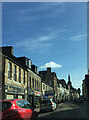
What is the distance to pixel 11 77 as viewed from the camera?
848 inches

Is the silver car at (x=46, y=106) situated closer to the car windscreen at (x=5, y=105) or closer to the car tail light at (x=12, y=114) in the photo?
the car windscreen at (x=5, y=105)

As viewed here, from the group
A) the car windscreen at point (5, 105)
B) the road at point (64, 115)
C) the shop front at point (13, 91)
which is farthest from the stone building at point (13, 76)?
the car windscreen at point (5, 105)

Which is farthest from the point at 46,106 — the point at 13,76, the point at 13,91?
the point at 13,76

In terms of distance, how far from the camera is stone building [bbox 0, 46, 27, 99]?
19.4 metres

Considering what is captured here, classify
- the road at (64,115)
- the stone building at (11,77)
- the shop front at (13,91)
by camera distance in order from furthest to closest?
the shop front at (13,91), the stone building at (11,77), the road at (64,115)

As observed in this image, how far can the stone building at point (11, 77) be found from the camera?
19.4 metres

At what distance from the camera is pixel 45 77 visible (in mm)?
61875

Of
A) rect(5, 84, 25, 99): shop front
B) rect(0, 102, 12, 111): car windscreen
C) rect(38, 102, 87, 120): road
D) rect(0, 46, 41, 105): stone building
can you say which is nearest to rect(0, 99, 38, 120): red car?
rect(0, 102, 12, 111): car windscreen

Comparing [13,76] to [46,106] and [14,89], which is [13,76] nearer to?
[14,89]

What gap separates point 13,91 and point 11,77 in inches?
69.8

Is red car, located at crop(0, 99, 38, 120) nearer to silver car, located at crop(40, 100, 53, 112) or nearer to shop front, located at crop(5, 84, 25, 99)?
shop front, located at crop(5, 84, 25, 99)

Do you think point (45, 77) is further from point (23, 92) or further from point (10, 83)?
point (10, 83)

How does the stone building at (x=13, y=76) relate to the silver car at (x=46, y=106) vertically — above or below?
above

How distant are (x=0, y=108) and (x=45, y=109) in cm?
1304
